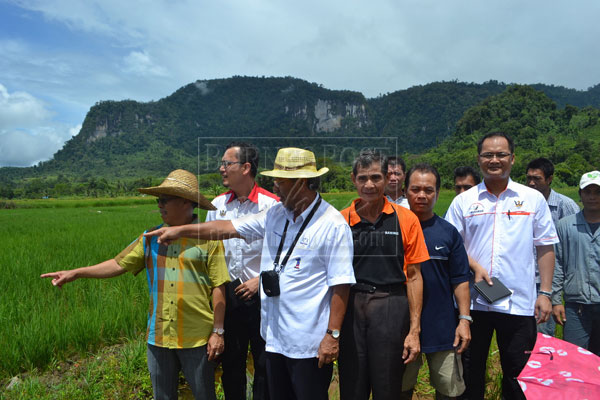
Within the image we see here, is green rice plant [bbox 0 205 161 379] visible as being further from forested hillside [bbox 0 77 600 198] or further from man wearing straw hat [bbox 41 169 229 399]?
forested hillside [bbox 0 77 600 198]

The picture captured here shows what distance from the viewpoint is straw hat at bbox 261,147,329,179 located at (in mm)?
1796

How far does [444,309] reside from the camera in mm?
1977

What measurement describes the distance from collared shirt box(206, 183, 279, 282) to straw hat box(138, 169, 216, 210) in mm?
371

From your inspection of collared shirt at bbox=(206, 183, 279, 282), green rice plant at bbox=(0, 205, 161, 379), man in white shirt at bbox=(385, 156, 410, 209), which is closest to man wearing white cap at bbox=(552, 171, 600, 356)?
man in white shirt at bbox=(385, 156, 410, 209)

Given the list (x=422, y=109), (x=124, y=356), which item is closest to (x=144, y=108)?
(x=422, y=109)

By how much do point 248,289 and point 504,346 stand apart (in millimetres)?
1574

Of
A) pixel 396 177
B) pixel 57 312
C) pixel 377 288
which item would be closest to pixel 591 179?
pixel 396 177

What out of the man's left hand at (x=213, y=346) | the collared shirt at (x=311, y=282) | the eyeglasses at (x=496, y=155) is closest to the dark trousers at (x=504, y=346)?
the eyeglasses at (x=496, y=155)

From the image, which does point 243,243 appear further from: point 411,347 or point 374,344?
point 411,347

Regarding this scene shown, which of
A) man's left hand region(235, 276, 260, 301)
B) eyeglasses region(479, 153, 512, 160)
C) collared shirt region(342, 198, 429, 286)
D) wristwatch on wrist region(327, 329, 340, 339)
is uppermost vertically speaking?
eyeglasses region(479, 153, 512, 160)

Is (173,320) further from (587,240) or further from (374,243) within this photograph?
(587,240)

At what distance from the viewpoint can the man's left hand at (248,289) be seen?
225 cm

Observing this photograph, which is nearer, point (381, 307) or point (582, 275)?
point (381, 307)

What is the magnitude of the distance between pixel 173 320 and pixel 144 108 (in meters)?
157
